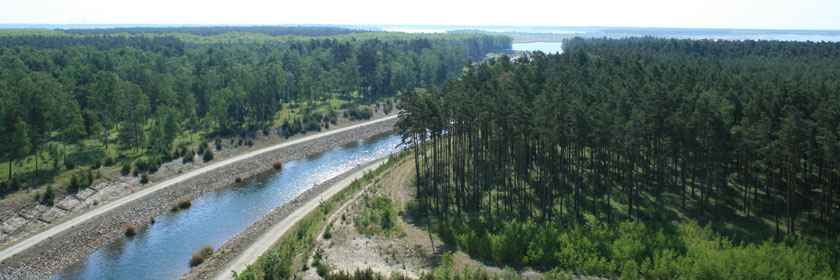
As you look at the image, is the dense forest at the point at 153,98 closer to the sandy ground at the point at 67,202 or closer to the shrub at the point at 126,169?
the shrub at the point at 126,169

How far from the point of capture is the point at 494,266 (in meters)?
36.8

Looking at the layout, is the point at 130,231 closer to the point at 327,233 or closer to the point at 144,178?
the point at 144,178

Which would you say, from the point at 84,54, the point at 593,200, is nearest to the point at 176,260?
the point at 593,200

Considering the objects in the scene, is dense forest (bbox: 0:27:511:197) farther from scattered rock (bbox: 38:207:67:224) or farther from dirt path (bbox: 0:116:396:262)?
scattered rock (bbox: 38:207:67:224)

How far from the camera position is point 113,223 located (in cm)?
5125

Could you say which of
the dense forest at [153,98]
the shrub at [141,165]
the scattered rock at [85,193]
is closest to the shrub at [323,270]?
the scattered rock at [85,193]

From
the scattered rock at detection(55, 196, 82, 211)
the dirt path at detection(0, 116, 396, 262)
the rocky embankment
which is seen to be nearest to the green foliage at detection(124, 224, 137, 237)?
the rocky embankment

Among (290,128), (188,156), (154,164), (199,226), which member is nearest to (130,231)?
(199,226)

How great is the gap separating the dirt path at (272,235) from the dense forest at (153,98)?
2432 cm

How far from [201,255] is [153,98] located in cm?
6352

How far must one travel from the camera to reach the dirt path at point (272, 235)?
134 ft

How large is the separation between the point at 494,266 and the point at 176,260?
87.8 feet

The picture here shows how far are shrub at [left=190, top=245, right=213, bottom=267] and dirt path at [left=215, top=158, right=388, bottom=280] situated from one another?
3178mm

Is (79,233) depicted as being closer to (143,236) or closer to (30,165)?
(143,236)
